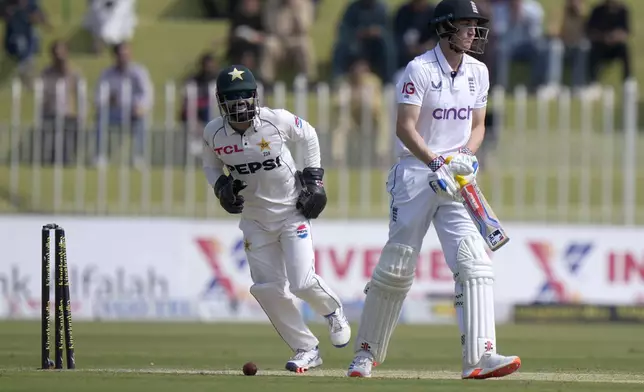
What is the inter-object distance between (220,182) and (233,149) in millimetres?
220

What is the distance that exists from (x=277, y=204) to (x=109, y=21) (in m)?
10.2

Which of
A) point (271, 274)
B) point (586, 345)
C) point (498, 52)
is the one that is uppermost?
point (498, 52)

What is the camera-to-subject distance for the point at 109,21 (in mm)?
18703

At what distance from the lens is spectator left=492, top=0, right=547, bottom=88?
1792 centimetres

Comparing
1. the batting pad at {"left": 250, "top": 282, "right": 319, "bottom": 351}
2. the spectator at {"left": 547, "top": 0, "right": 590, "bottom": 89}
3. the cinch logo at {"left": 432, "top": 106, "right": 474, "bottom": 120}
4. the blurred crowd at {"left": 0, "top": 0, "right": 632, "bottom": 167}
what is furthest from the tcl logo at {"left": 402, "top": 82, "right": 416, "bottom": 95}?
the spectator at {"left": 547, "top": 0, "right": 590, "bottom": 89}

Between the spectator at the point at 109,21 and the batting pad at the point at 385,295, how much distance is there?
10887mm

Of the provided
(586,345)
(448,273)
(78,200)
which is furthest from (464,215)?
(78,200)

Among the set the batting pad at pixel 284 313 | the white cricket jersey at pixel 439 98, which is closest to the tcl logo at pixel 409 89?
the white cricket jersey at pixel 439 98

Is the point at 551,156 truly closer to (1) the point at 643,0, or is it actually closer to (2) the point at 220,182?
(1) the point at 643,0

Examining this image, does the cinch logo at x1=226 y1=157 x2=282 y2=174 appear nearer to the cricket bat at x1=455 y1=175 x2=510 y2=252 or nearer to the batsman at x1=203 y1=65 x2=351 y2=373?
the batsman at x1=203 y1=65 x2=351 y2=373

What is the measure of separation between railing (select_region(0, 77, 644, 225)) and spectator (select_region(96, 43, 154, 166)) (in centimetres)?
3

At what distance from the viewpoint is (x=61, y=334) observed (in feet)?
29.3

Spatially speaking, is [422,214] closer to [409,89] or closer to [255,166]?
[409,89]

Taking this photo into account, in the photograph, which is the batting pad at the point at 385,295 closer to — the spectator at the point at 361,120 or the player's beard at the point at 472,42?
the player's beard at the point at 472,42
